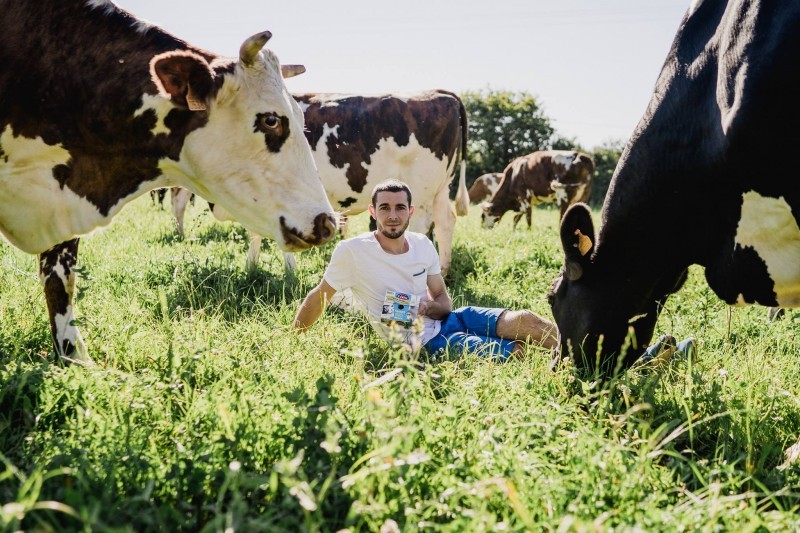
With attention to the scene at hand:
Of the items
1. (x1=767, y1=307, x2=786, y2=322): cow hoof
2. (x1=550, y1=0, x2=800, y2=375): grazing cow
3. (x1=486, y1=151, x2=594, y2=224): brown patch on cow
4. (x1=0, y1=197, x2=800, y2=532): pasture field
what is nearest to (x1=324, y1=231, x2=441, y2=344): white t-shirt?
(x1=0, y1=197, x2=800, y2=532): pasture field

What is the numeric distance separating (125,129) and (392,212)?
64.7 inches

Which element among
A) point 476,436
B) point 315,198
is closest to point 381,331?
point 315,198

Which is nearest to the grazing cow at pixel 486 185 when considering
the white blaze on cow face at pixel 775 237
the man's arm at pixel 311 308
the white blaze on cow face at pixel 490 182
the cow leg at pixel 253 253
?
the white blaze on cow face at pixel 490 182

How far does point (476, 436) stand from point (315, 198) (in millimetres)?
1596

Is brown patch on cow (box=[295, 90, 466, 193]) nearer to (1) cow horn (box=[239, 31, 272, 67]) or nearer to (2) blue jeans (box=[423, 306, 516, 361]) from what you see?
(2) blue jeans (box=[423, 306, 516, 361])

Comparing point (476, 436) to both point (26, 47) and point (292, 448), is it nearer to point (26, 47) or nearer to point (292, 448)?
point (292, 448)

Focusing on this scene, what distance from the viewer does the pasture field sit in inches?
73.1

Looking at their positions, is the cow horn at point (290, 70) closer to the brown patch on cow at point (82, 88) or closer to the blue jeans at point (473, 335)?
the brown patch on cow at point (82, 88)

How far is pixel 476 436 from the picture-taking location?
2383 millimetres

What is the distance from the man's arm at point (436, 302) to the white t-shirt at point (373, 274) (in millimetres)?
51

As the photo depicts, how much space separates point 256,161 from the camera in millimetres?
3326

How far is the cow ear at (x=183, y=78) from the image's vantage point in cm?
294

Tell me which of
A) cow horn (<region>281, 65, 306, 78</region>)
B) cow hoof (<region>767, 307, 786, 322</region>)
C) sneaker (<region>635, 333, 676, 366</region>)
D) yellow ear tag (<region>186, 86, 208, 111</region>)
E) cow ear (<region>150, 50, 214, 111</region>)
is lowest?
cow hoof (<region>767, 307, 786, 322</region>)

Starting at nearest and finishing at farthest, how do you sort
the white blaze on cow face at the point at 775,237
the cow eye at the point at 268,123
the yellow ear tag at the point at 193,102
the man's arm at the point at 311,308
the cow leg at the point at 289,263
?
1. the white blaze on cow face at the point at 775,237
2. the yellow ear tag at the point at 193,102
3. the cow eye at the point at 268,123
4. the man's arm at the point at 311,308
5. the cow leg at the point at 289,263
